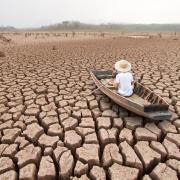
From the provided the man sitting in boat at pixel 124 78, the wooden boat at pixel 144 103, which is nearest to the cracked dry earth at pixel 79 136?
the wooden boat at pixel 144 103

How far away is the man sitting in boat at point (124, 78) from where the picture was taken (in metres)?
4.16

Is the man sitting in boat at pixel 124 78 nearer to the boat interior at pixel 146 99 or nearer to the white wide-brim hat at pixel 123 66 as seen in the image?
the white wide-brim hat at pixel 123 66

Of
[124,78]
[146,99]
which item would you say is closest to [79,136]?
[124,78]

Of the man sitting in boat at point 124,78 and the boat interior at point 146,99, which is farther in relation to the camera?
the man sitting in boat at point 124,78

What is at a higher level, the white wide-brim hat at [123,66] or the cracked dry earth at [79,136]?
the white wide-brim hat at [123,66]

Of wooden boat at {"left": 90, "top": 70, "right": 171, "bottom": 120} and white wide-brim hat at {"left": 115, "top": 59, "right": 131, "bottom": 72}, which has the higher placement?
white wide-brim hat at {"left": 115, "top": 59, "right": 131, "bottom": 72}

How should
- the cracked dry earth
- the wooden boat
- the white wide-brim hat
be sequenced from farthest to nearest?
the white wide-brim hat, the wooden boat, the cracked dry earth

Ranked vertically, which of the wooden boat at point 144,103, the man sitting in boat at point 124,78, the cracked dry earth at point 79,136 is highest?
the man sitting in boat at point 124,78

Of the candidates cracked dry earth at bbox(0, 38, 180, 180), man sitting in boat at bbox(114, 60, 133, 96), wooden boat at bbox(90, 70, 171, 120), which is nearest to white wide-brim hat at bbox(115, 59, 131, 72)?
man sitting in boat at bbox(114, 60, 133, 96)

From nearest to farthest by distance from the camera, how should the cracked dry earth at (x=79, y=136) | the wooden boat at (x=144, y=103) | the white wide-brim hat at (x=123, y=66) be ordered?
the cracked dry earth at (x=79, y=136) < the wooden boat at (x=144, y=103) < the white wide-brim hat at (x=123, y=66)

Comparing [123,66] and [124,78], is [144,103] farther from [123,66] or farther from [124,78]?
[123,66]

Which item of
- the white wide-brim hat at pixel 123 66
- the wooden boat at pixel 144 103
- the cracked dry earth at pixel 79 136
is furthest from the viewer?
the white wide-brim hat at pixel 123 66

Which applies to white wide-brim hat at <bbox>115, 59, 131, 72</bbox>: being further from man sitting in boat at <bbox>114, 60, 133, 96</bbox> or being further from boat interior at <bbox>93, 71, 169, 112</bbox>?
boat interior at <bbox>93, 71, 169, 112</bbox>

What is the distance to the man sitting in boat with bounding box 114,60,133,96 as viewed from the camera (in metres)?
4.16
